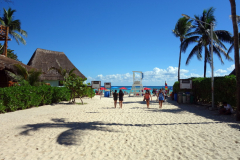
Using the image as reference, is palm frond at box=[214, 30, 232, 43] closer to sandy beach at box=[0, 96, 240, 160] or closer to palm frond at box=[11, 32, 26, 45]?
sandy beach at box=[0, 96, 240, 160]

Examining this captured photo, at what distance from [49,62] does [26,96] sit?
15625 millimetres

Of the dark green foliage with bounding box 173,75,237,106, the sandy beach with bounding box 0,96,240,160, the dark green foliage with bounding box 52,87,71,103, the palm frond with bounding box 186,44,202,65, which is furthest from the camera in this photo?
the palm frond with bounding box 186,44,202,65

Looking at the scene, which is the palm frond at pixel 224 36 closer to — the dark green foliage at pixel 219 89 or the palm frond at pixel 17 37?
the dark green foliage at pixel 219 89

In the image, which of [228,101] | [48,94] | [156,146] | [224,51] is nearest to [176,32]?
[224,51]

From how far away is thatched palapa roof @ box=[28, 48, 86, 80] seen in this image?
78.6ft

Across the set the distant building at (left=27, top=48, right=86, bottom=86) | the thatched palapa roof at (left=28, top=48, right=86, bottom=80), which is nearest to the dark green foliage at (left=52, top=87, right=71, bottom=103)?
the distant building at (left=27, top=48, right=86, bottom=86)

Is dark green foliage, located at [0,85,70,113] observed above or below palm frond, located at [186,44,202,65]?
below

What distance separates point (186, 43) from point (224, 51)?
4.27 metres

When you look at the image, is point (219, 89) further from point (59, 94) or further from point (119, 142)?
point (59, 94)

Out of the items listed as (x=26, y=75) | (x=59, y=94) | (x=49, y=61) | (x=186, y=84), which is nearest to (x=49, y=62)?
(x=49, y=61)

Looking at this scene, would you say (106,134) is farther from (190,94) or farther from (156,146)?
(190,94)

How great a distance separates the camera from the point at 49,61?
26500 millimetres

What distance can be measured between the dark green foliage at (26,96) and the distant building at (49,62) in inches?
305

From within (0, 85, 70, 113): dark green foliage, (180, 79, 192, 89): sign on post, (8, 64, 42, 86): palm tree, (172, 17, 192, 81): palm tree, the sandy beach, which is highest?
(172, 17, 192, 81): palm tree
